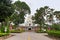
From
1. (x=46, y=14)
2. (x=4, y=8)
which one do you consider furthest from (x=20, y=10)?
(x=4, y=8)

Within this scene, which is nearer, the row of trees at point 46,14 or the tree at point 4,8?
the tree at point 4,8

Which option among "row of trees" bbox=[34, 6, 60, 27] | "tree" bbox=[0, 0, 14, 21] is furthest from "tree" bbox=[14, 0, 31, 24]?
"tree" bbox=[0, 0, 14, 21]

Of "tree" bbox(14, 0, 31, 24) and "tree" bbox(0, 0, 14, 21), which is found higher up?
"tree" bbox(14, 0, 31, 24)

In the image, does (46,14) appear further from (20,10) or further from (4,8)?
(4,8)

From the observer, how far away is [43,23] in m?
105

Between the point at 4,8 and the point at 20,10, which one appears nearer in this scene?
the point at 4,8

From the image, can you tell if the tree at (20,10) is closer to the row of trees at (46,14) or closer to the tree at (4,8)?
the row of trees at (46,14)

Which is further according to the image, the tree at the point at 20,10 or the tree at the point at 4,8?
the tree at the point at 20,10

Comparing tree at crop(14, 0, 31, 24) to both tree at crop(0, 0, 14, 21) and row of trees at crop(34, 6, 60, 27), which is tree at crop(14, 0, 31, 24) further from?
tree at crop(0, 0, 14, 21)

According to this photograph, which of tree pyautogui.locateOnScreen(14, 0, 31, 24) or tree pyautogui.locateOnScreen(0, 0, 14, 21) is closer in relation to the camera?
tree pyautogui.locateOnScreen(0, 0, 14, 21)

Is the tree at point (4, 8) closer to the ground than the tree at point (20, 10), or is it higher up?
closer to the ground

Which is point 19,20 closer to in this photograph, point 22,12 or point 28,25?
point 22,12

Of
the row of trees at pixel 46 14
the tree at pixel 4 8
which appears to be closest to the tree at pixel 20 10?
the row of trees at pixel 46 14

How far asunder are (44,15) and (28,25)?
180ft
